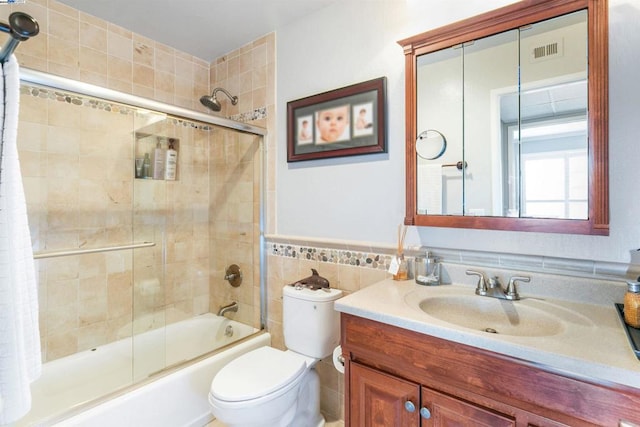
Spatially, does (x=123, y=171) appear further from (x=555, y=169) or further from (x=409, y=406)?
(x=555, y=169)

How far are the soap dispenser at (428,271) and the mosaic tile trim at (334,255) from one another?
0.18 m

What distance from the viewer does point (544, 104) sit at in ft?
3.84

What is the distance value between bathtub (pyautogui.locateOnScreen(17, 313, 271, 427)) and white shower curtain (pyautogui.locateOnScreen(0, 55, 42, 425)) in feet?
2.43

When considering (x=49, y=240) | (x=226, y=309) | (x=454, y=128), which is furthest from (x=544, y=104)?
(x=49, y=240)

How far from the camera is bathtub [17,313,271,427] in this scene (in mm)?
1410

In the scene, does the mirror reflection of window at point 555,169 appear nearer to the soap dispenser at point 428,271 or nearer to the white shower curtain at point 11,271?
the soap dispenser at point 428,271

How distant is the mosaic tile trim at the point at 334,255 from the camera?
161cm

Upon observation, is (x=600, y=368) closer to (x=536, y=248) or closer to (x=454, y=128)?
(x=536, y=248)

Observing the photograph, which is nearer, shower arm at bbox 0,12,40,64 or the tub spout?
shower arm at bbox 0,12,40,64

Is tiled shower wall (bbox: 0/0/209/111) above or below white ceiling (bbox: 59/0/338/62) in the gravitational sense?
below

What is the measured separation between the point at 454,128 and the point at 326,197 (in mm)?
780

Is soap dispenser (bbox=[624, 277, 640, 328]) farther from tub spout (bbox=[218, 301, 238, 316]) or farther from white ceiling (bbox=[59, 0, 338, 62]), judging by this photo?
tub spout (bbox=[218, 301, 238, 316])

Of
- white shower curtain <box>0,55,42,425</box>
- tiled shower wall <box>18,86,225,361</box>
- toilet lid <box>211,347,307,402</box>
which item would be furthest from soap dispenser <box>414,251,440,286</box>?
tiled shower wall <box>18,86,225,361</box>

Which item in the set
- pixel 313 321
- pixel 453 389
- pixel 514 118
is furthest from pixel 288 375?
pixel 514 118
